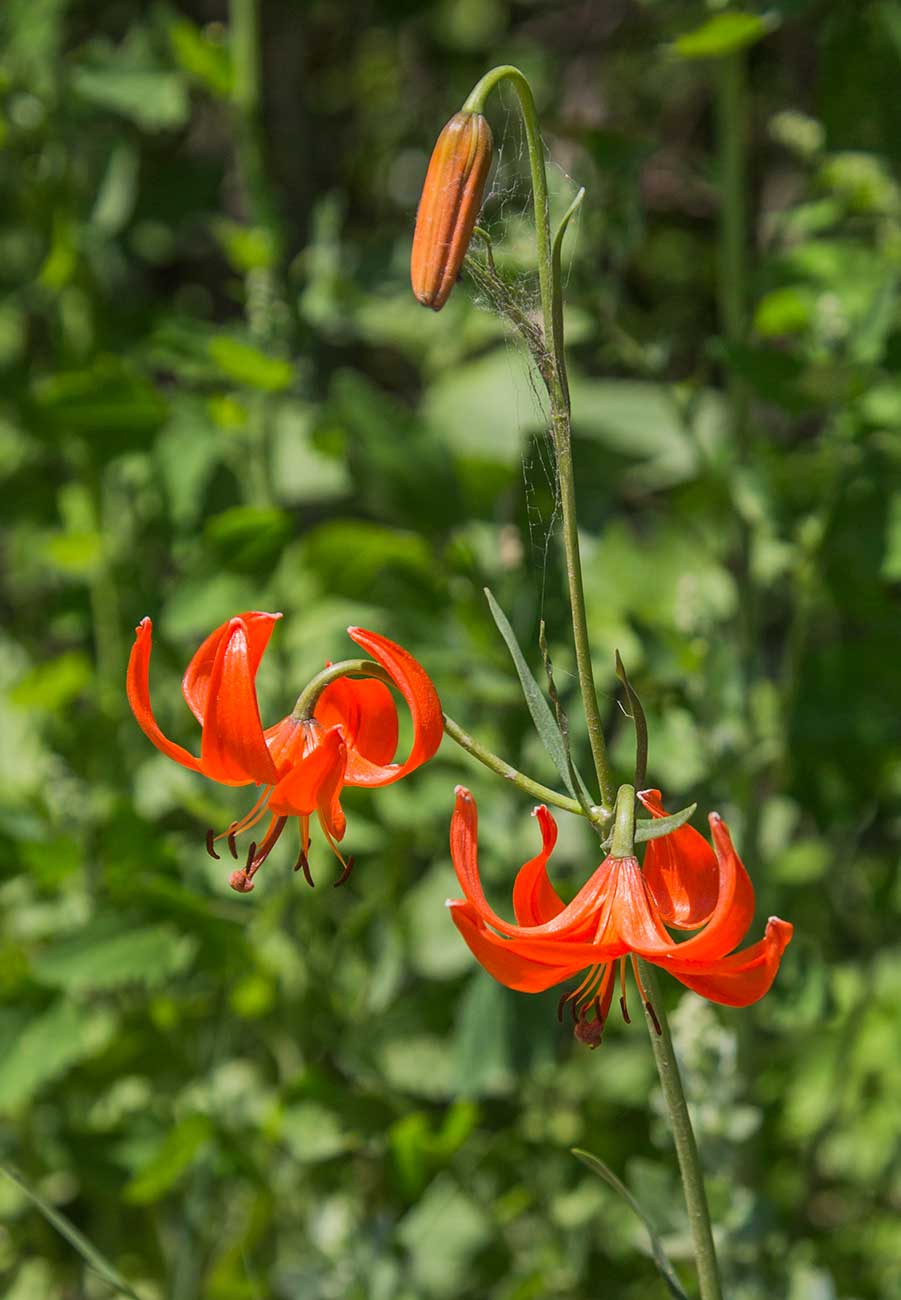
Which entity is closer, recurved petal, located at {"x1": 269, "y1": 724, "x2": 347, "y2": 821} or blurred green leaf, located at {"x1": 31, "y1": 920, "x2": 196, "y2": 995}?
recurved petal, located at {"x1": 269, "y1": 724, "x2": 347, "y2": 821}

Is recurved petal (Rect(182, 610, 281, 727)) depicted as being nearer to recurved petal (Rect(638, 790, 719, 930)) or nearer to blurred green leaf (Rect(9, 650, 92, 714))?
recurved petal (Rect(638, 790, 719, 930))

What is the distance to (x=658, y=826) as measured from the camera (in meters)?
0.69

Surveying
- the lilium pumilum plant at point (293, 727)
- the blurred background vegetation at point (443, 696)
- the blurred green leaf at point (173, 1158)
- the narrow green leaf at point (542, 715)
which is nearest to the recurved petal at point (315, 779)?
the lilium pumilum plant at point (293, 727)

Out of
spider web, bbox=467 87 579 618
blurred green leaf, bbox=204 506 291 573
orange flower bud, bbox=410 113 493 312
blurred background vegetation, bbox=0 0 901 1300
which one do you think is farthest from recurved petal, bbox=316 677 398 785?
blurred green leaf, bbox=204 506 291 573

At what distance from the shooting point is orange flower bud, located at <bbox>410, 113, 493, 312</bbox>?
2.41 feet

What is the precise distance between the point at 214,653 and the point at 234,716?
0.07 metres

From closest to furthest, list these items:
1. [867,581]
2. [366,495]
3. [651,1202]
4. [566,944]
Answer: [566,944] < [651,1202] < [867,581] < [366,495]

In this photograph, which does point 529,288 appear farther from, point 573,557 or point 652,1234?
point 652,1234

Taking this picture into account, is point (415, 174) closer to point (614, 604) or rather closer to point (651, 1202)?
point (614, 604)

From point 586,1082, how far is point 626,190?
102 cm

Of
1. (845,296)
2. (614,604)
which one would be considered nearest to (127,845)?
(614,604)

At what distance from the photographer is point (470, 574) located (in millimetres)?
1401

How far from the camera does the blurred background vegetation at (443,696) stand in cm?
139

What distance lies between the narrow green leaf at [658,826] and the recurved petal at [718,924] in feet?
0.06
